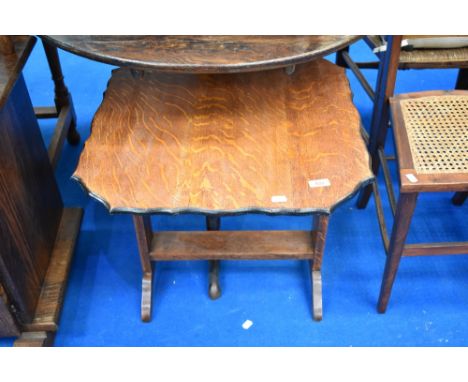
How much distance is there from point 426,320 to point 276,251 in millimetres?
552

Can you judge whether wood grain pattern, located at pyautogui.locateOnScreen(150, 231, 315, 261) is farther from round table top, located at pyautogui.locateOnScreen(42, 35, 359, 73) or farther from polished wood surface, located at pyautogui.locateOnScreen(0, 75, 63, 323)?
round table top, located at pyautogui.locateOnScreen(42, 35, 359, 73)

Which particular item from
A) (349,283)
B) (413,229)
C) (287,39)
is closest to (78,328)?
(349,283)

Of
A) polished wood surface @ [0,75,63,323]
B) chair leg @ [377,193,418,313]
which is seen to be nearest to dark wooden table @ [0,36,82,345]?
polished wood surface @ [0,75,63,323]

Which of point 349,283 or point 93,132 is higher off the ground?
point 93,132

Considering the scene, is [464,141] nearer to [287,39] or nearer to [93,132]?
[287,39]

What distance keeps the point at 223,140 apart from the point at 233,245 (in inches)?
16.8

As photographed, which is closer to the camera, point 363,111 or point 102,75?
point 363,111

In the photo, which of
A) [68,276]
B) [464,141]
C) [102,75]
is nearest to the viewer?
[464,141]

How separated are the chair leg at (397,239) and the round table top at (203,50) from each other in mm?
458

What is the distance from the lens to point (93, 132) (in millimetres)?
1541

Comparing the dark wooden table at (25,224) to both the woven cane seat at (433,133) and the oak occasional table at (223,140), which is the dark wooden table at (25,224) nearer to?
the oak occasional table at (223,140)

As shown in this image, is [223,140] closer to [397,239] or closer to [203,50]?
[203,50]

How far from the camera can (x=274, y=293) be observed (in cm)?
191

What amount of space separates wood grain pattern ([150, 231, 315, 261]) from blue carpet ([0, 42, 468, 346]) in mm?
187
